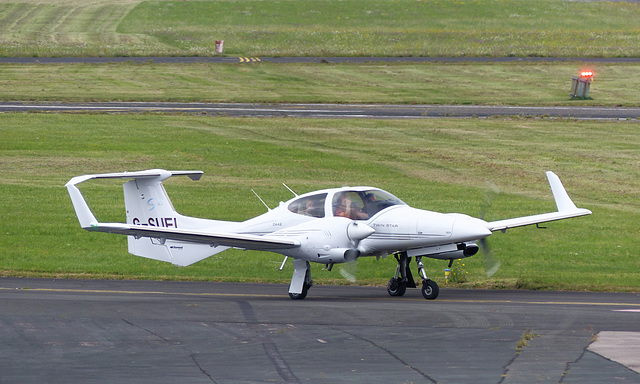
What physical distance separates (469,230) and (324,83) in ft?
131

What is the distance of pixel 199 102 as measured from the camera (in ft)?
170

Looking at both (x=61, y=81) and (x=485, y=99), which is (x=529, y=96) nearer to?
(x=485, y=99)

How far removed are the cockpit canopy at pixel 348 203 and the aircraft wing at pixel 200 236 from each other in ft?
3.41

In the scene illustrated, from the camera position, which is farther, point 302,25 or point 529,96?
point 302,25

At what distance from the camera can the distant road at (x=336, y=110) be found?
4744 cm

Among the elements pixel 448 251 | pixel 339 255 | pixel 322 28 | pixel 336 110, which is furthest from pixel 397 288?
pixel 322 28

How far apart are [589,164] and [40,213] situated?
23.1m

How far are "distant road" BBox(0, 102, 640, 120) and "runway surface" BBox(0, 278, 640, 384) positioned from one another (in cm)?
2768

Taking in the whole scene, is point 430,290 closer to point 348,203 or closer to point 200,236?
point 348,203

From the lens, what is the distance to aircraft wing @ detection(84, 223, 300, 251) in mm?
17688

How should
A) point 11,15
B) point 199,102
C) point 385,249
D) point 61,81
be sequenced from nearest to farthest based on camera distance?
point 385,249 → point 199,102 → point 61,81 → point 11,15

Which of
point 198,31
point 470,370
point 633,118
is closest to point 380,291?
point 470,370

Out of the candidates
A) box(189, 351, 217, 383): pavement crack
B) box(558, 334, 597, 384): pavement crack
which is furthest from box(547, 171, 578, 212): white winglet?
box(189, 351, 217, 383): pavement crack

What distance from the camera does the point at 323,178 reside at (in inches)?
1398
